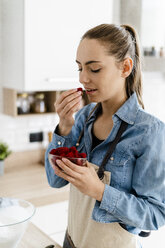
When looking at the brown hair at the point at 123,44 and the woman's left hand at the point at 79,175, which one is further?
the brown hair at the point at 123,44

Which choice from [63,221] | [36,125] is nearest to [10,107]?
[36,125]

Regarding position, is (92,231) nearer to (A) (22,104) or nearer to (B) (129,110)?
(B) (129,110)

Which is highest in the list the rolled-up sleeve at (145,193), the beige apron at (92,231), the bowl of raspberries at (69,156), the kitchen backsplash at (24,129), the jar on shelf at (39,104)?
the bowl of raspberries at (69,156)

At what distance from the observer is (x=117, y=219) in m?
1.05

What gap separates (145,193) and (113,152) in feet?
0.56

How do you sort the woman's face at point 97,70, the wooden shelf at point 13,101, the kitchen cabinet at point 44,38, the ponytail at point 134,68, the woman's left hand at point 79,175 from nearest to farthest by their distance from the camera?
1. the woman's left hand at point 79,175
2. the woman's face at point 97,70
3. the ponytail at point 134,68
4. the kitchen cabinet at point 44,38
5. the wooden shelf at point 13,101

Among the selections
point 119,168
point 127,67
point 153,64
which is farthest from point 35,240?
point 153,64

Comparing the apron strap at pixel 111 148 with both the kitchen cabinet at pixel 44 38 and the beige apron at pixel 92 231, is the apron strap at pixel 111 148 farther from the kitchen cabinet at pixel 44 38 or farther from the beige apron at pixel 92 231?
the kitchen cabinet at pixel 44 38

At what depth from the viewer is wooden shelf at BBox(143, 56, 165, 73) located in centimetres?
249

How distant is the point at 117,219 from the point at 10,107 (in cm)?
152

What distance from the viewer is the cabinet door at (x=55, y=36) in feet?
6.73

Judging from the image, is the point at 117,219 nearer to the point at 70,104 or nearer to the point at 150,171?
the point at 150,171

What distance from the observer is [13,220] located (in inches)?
44.6

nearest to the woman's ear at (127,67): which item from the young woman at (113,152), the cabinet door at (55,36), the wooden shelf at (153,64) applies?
the young woman at (113,152)
